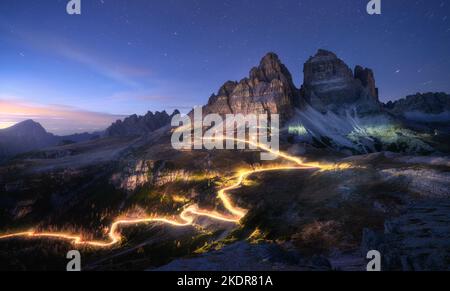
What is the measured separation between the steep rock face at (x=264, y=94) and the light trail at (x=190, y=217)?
72.7 m

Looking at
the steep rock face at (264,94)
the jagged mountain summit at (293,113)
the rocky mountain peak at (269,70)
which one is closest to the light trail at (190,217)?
the jagged mountain summit at (293,113)

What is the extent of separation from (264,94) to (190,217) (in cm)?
12890

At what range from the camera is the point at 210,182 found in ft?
285

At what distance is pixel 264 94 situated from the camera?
17988 centimetres

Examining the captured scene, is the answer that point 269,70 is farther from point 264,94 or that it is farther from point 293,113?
point 293,113

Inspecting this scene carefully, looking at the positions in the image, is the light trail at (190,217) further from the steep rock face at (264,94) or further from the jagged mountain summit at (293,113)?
the steep rock face at (264,94)

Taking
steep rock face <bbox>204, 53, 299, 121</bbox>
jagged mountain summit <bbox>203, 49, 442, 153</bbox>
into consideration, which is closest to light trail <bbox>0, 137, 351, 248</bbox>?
jagged mountain summit <bbox>203, 49, 442, 153</bbox>

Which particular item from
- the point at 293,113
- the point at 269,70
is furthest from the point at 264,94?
the point at 269,70

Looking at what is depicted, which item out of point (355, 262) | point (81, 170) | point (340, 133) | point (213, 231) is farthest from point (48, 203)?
point (340, 133)

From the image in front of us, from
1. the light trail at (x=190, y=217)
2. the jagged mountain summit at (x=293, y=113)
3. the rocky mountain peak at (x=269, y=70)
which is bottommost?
the light trail at (x=190, y=217)

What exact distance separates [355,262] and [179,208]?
58848mm

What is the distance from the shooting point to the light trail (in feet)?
199

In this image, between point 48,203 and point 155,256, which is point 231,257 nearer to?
point 155,256

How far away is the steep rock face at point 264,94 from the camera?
569 ft
